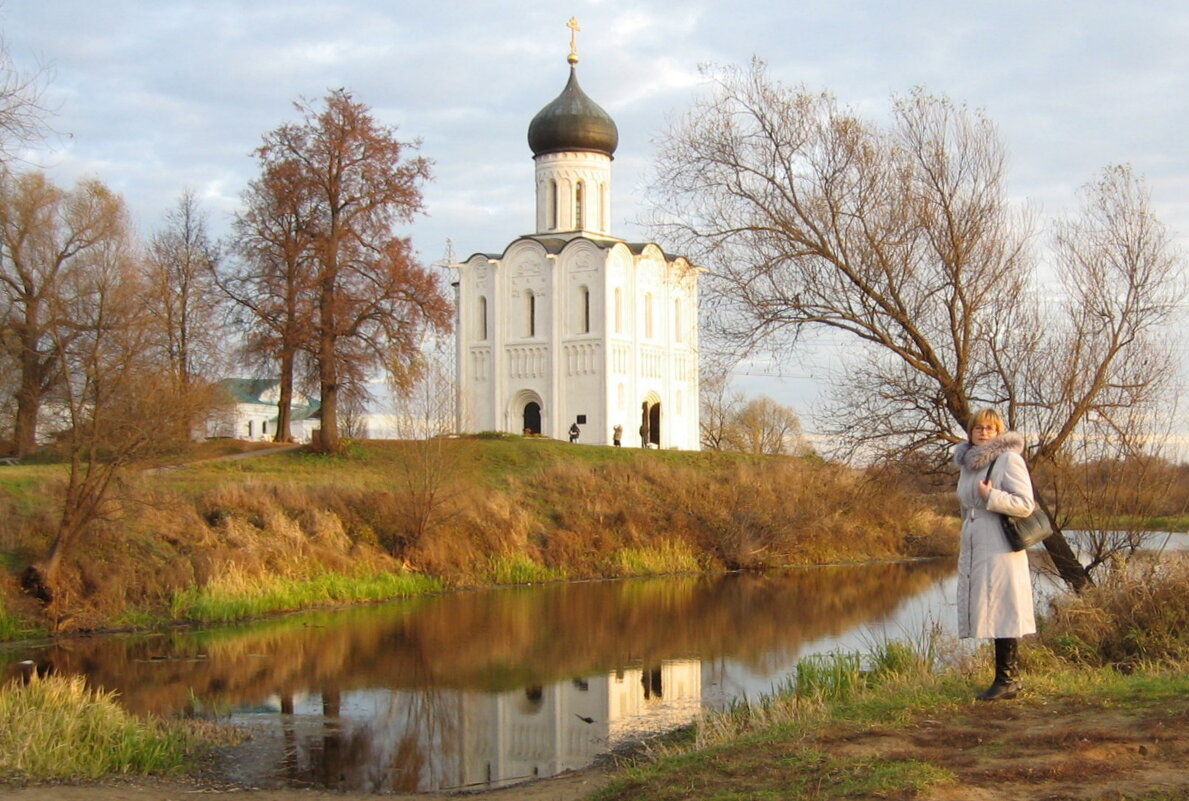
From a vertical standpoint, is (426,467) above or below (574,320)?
below

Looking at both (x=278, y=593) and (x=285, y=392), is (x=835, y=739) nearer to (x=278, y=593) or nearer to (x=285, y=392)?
(x=278, y=593)

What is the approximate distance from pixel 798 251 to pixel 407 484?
14982 mm

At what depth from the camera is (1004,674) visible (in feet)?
28.8

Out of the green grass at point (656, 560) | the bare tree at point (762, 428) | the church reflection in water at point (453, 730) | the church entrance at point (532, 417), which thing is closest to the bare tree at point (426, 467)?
the green grass at point (656, 560)

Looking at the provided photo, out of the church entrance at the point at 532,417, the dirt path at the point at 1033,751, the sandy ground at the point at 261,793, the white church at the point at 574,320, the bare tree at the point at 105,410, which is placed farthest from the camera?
the church entrance at the point at 532,417

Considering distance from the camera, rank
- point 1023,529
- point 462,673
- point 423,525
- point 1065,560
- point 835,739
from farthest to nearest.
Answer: point 423,525 < point 462,673 < point 1065,560 < point 1023,529 < point 835,739

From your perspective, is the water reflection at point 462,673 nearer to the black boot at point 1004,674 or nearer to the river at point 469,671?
the river at point 469,671

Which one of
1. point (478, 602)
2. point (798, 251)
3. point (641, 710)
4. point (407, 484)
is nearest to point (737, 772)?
point (641, 710)

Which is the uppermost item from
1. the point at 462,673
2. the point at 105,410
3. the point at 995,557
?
the point at 105,410

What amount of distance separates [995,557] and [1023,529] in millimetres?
275

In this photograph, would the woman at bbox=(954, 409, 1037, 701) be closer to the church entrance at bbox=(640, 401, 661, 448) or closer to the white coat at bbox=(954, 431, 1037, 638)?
the white coat at bbox=(954, 431, 1037, 638)

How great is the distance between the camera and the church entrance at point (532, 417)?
49.1 m

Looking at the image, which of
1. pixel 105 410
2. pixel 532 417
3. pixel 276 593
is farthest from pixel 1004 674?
pixel 532 417

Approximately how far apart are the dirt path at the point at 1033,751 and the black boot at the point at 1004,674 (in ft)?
0.36
